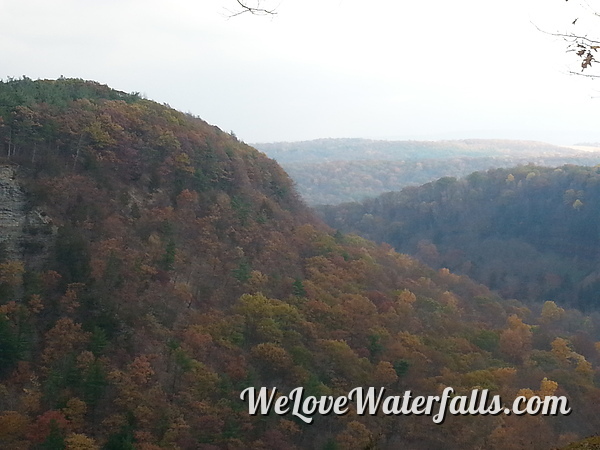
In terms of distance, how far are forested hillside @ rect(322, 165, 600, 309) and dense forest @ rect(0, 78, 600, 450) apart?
36830 mm

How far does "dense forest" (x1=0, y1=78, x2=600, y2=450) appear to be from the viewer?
943 inches

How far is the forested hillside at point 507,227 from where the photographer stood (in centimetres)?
8056

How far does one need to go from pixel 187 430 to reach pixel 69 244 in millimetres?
11644

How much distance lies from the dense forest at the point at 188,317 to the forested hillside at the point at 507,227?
3683 centimetres

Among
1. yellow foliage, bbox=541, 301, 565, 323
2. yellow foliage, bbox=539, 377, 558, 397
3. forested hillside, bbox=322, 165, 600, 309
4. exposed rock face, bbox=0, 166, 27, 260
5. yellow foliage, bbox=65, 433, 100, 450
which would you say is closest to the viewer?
yellow foliage, bbox=65, 433, 100, 450

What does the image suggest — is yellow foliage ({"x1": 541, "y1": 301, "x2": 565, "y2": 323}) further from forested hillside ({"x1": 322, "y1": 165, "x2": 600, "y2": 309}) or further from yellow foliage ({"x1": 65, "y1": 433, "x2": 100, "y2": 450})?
yellow foliage ({"x1": 65, "y1": 433, "x2": 100, "y2": 450})

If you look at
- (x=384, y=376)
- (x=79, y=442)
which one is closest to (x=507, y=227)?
(x=384, y=376)

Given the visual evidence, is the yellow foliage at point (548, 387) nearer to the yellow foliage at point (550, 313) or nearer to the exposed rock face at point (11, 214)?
the yellow foliage at point (550, 313)

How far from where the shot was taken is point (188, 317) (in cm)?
3012

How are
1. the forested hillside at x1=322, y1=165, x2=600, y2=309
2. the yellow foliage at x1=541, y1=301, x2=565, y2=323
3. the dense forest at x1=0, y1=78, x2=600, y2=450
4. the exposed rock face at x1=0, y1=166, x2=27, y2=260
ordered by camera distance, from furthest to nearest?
the forested hillside at x1=322, y1=165, x2=600, y2=309 → the yellow foliage at x1=541, y1=301, x2=565, y2=323 → the exposed rock face at x1=0, y1=166, x2=27, y2=260 → the dense forest at x1=0, y1=78, x2=600, y2=450

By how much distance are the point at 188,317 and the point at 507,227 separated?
79250mm

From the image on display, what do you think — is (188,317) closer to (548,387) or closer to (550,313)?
(548,387)

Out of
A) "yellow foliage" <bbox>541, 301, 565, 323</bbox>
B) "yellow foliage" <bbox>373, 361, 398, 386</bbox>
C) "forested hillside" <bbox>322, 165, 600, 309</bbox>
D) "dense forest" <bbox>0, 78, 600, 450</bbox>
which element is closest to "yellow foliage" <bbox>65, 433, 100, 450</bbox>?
"dense forest" <bbox>0, 78, 600, 450</bbox>

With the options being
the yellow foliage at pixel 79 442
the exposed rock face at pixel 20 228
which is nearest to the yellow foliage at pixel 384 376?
the yellow foliage at pixel 79 442
